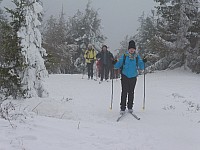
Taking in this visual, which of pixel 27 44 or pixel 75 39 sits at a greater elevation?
pixel 75 39

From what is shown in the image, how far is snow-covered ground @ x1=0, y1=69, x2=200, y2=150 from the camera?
4859mm

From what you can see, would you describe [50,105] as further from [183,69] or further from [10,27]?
[183,69]

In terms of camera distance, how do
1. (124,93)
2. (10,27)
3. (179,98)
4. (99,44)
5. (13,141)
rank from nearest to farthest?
(13,141) → (124,93) → (10,27) → (179,98) → (99,44)

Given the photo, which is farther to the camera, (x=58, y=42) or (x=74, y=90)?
(x=58, y=42)

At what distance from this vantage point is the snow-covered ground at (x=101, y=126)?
486cm

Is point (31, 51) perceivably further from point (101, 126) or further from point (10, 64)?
point (101, 126)

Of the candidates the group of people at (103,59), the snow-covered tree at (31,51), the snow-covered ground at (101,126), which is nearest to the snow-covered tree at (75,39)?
the group of people at (103,59)

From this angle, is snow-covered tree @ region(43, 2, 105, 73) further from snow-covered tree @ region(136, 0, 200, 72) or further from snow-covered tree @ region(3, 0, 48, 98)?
snow-covered tree @ region(3, 0, 48, 98)

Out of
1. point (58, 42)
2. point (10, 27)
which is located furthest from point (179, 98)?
point (58, 42)

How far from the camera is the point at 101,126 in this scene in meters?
6.77

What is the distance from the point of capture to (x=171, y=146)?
5867 mm

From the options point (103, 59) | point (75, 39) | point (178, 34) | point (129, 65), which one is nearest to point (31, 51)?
point (129, 65)

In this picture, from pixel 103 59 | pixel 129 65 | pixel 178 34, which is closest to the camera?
pixel 129 65

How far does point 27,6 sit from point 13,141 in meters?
6.42
